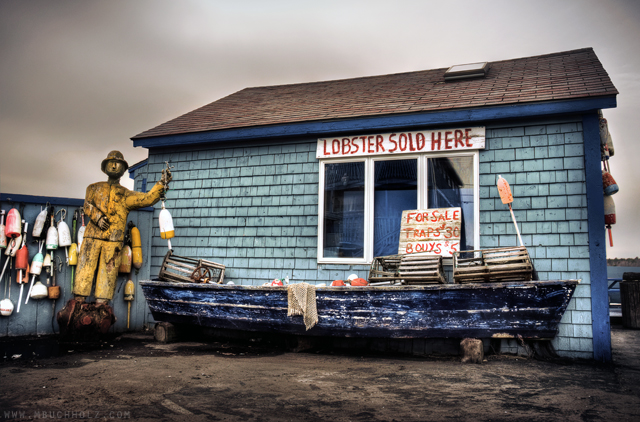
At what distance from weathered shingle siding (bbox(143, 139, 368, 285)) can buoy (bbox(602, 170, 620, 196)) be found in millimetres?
3449

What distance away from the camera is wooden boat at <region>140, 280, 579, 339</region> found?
16.7 feet

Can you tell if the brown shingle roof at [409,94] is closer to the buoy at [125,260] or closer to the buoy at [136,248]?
the buoy at [136,248]

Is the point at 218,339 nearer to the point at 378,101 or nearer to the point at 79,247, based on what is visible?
the point at 79,247

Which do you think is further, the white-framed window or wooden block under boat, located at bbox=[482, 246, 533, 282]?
the white-framed window

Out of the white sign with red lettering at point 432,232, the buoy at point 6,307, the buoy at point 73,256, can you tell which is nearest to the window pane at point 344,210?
the white sign with red lettering at point 432,232

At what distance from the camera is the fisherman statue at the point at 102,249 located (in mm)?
6602

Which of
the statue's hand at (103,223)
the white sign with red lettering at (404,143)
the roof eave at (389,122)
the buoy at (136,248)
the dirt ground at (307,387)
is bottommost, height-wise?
the dirt ground at (307,387)

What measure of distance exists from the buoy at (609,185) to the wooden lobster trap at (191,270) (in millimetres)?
5712

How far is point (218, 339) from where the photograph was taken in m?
7.43

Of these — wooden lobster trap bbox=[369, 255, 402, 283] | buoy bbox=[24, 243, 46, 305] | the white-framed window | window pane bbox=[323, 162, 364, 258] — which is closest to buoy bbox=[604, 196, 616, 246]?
the white-framed window

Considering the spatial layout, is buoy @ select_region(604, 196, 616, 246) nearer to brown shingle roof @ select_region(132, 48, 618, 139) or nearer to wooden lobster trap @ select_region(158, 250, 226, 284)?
brown shingle roof @ select_region(132, 48, 618, 139)

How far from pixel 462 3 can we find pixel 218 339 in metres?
9.38

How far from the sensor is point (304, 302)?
19.0ft

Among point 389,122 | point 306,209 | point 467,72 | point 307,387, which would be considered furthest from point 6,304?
point 467,72
